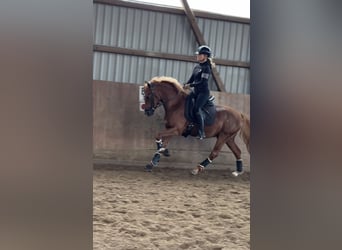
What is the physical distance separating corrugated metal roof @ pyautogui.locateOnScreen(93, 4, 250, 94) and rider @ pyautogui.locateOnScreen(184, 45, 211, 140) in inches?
40.0

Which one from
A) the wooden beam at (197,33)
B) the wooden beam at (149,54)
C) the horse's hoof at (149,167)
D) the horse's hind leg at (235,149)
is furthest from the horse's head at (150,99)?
the wooden beam at (197,33)

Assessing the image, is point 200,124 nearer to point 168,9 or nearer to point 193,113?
point 193,113

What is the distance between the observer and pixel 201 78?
10.6 feet

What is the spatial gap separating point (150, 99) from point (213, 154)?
70cm

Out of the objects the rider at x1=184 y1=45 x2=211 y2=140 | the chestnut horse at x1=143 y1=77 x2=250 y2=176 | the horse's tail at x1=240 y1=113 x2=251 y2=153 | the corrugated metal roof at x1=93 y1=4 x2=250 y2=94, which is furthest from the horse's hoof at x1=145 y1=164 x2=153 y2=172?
the corrugated metal roof at x1=93 y1=4 x2=250 y2=94

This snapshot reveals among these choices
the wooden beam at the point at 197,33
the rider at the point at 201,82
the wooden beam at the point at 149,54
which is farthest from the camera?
the wooden beam at the point at 197,33

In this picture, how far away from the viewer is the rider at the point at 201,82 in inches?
126

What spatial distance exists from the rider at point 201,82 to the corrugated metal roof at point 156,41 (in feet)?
3.33

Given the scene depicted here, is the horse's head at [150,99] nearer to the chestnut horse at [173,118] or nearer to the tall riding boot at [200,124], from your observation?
the chestnut horse at [173,118]

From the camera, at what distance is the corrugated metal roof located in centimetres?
406

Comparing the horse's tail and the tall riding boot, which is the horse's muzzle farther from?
the horse's tail

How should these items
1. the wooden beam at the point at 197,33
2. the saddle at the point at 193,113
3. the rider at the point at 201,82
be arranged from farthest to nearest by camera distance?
the wooden beam at the point at 197,33, the saddle at the point at 193,113, the rider at the point at 201,82
